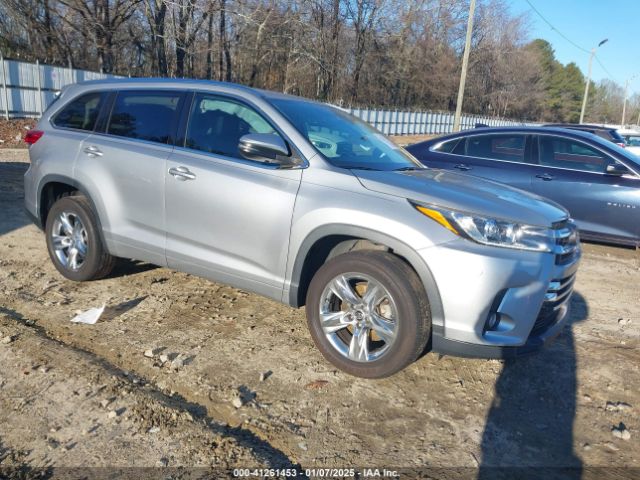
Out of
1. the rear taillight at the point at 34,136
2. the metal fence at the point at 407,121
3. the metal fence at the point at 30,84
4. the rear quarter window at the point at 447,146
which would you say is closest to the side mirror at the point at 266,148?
the rear taillight at the point at 34,136

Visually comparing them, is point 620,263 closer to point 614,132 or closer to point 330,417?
point 330,417

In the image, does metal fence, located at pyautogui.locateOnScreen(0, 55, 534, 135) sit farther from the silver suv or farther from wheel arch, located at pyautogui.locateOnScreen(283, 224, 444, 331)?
wheel arch, located at pyautogui.locateOnScreen(283, 224, 444, 331)

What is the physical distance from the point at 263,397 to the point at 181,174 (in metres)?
1.76

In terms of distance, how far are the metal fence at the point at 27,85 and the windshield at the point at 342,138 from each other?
1657 centimetres

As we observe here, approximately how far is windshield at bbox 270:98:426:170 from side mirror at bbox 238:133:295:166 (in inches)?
8.9

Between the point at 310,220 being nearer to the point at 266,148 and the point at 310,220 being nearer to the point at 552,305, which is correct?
the point at 266,148

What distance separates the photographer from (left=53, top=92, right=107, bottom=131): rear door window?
461 cm

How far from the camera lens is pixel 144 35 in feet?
90.2

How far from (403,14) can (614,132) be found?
39.1 metres

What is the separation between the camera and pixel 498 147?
24.3 ft

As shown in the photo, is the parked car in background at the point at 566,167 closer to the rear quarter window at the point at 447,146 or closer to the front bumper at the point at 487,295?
the rear quarter window at the point at 447,146

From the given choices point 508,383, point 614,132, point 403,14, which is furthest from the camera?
point 403,14

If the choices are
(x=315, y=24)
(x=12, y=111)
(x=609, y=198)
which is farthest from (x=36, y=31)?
(x=609, y=198)

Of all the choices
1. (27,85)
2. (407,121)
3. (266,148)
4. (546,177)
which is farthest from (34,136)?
(407,121)
